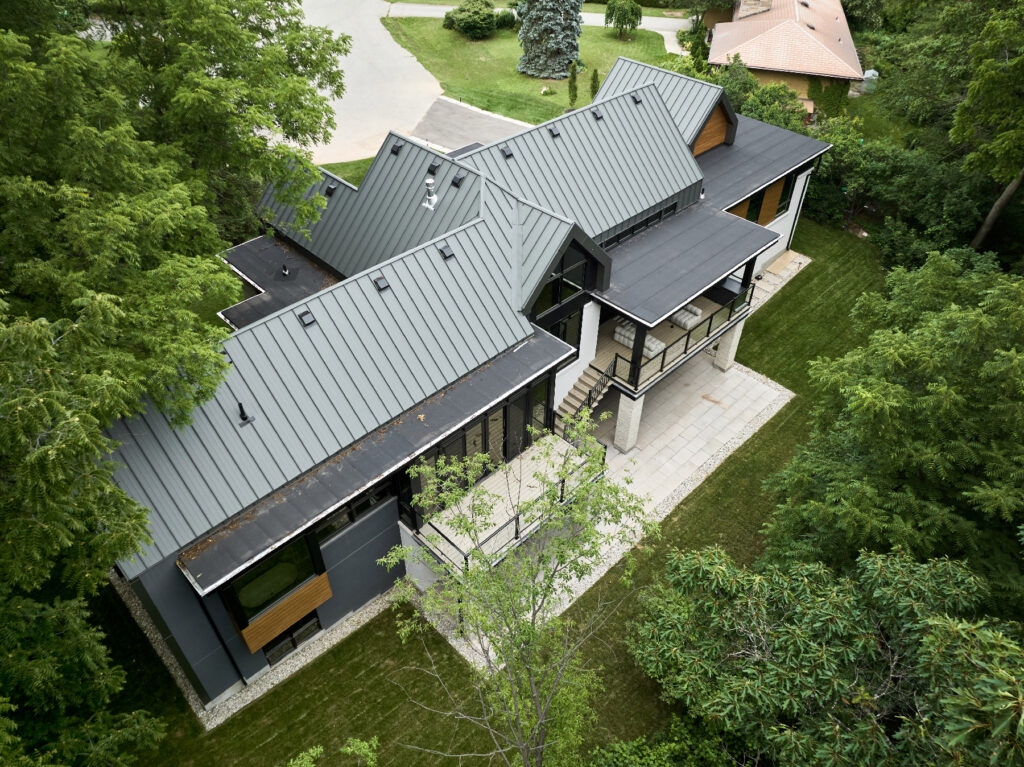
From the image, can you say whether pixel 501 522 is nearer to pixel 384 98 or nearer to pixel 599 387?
pixel 599 387

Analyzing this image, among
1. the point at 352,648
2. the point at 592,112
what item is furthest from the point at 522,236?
the point at 352,648

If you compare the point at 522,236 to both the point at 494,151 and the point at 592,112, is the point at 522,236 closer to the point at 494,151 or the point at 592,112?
the point at 494,151

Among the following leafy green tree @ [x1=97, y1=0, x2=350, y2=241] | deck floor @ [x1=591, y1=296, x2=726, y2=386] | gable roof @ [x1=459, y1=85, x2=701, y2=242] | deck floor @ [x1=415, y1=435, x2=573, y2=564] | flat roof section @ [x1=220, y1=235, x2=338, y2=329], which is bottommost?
deck floor @ [x1=415, y1=435, x2=573, y2=564]

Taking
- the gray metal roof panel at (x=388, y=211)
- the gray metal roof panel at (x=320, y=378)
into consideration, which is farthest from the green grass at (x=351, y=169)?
the gray metal roof panel at (x=320, y=378)

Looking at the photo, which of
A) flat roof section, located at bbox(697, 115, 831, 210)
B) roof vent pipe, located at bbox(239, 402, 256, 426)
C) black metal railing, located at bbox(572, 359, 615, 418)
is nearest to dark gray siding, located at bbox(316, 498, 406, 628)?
roof vent pipe, located at bbox(239, 402, 256, 426)

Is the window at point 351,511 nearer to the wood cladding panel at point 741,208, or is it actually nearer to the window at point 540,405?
the window at point 540,405

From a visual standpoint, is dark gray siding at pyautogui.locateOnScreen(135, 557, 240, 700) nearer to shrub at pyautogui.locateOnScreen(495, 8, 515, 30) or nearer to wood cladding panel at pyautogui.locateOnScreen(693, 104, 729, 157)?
wood cladding panel at pyautogui.locateOnScreen(693, 104, 729, 157)
